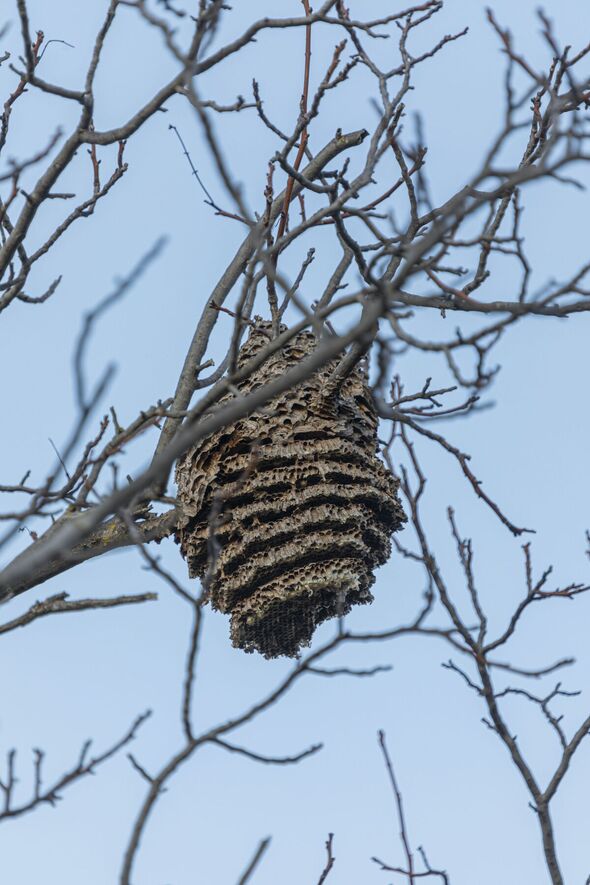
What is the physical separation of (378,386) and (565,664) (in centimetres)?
93

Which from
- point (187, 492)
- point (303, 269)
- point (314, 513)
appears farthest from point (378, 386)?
point (303, 269)

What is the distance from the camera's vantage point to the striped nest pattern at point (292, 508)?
3.62m

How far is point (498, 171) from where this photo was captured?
2232 millimetres

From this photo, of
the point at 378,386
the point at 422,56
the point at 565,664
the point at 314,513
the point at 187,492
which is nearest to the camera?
the point at 378,386

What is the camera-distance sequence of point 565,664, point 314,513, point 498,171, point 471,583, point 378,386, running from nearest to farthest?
point 498,171 → point 378,386 → point 565,664 → point 471,583 → point 314,513

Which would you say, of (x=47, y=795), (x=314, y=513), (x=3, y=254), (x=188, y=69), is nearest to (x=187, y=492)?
(x=314, y=513)

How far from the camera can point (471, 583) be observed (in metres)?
3.03

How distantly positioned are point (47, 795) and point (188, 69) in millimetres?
1794

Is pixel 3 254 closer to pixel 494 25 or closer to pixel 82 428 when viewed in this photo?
pixel 82 428

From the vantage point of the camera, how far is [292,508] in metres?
3.62

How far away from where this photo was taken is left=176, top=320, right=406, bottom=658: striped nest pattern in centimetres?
362

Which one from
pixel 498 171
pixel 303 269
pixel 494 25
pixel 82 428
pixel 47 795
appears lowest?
pixel 47 795

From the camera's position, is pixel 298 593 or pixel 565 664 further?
pixel 298 593

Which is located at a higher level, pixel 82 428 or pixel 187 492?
pixel 187 492
